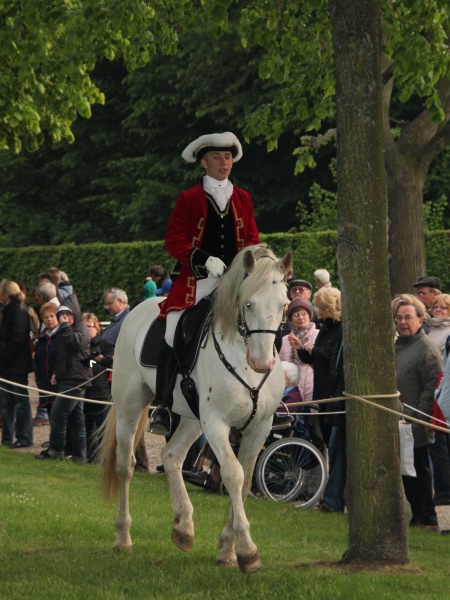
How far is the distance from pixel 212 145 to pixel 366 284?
1.95m

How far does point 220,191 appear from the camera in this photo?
1019cm

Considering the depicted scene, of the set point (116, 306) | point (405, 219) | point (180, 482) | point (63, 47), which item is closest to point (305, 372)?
point (116, 306)

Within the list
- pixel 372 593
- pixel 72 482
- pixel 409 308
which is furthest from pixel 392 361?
pixel 72 482

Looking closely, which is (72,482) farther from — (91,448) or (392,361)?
(392,361)

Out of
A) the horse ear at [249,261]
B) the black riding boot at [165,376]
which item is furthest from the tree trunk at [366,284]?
the black riding boot at [165,376]

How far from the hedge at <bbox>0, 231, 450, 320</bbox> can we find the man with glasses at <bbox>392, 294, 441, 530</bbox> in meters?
15.7

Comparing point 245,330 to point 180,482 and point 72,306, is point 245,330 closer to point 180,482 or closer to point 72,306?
point 180,482

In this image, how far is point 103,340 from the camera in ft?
53.2

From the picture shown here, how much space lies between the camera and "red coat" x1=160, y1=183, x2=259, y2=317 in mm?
10117

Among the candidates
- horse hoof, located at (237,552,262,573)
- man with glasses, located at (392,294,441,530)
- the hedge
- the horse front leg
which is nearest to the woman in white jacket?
man with glasses, located at (392,294,441,530)

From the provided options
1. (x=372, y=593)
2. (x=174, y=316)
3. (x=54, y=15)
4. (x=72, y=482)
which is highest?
(x=54, y=15)

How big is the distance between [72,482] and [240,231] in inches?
219

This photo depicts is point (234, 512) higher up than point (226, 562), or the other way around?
point (234, 512)

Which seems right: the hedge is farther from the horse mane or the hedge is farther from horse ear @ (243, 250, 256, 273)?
horse ear @ (243, 250, 256, 273)
